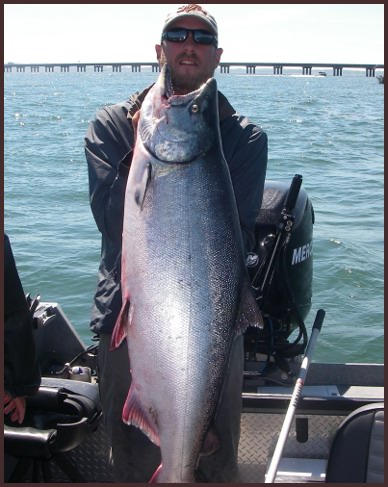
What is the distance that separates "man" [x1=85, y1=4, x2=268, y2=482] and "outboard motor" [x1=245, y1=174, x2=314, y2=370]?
1.03 metres

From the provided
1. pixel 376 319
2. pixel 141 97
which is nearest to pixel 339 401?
pixel 141 97

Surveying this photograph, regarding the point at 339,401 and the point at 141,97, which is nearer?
the point at 141,97

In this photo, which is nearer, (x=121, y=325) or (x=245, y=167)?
(x=121, y=325)

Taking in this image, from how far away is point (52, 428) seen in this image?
357 centimetres

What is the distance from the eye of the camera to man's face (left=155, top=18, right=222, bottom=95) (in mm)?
2846

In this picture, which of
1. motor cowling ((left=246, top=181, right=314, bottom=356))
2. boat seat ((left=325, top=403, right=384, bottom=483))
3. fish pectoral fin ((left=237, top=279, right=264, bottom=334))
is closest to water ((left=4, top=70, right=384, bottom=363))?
motor cowling ((left=246, top=181, right=314, bottom=356))

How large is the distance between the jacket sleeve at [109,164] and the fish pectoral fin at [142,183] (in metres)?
0.31

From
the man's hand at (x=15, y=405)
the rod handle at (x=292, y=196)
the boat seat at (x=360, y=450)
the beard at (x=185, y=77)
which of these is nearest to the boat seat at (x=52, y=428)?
the man's hand at (x=15, y=405)

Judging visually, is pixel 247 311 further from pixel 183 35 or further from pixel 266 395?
pixel 266 395

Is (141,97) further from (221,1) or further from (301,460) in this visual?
(301,460)

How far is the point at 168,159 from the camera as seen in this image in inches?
95.9

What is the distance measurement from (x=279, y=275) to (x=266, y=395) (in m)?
0.83

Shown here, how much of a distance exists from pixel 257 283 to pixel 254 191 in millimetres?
1283

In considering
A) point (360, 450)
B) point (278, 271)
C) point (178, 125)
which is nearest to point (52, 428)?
point (360, 450)
